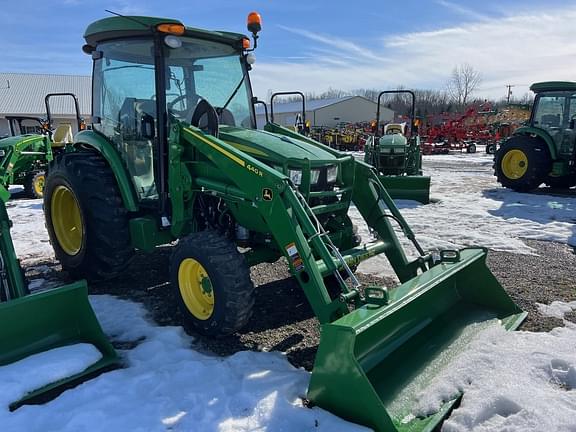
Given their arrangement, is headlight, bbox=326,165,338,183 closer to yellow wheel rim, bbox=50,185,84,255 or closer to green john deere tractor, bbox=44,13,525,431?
green john deere tractor, bbox=44,13,525,431

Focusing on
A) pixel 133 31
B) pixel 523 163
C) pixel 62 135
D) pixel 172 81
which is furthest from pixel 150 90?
pixel 523 163

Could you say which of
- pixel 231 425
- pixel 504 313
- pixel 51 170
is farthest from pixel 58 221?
pixel 504 313

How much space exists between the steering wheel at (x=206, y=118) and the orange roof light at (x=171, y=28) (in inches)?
25.5

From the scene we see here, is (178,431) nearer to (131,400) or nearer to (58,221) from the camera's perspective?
(131,400)

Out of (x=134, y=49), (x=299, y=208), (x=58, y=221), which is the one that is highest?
(x=134, y=49)

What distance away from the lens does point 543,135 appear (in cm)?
1132

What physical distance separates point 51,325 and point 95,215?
1.40 metres

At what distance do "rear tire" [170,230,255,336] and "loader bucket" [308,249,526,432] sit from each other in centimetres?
97

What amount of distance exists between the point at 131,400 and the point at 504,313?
10.1 ft

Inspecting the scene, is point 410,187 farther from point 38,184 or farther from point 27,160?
point 27,160

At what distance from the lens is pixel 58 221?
543cm

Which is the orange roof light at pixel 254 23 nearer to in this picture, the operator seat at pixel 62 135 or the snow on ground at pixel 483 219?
the snow on ground at pixel 483 219

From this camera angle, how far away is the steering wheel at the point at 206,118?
13.9ft

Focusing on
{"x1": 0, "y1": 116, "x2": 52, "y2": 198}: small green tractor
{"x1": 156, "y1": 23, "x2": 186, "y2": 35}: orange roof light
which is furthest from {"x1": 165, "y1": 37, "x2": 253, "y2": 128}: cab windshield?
{"x1": 0, "y1": 116, "x2": 52, "y2": 198}: small green tractor
